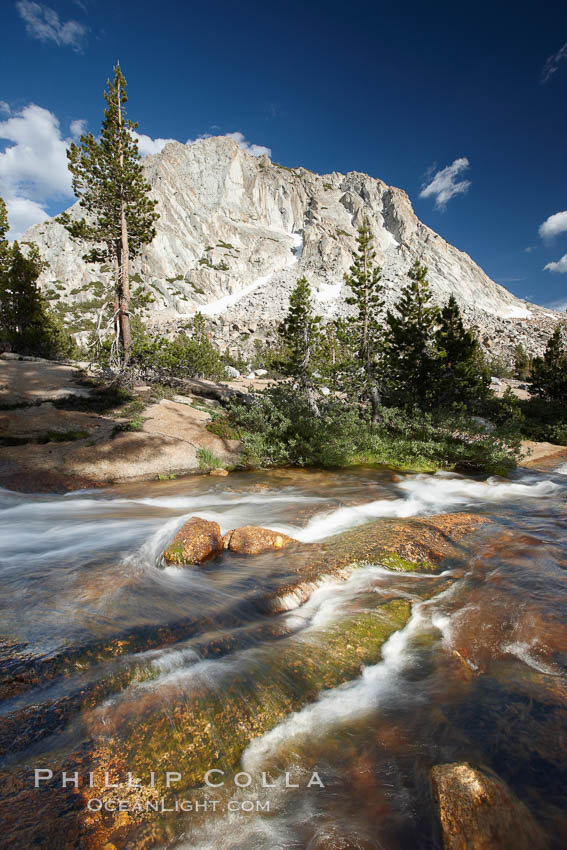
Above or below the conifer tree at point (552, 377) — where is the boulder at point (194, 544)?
below

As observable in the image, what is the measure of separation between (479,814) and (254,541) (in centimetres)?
392

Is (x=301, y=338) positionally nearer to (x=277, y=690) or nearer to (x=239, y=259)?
(x=277, y=690)

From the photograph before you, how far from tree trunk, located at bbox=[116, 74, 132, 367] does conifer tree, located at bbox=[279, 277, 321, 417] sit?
353 inches

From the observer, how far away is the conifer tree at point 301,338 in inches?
819

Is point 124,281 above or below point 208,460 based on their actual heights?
above

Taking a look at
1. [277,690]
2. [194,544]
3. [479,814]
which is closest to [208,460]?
[194,544]

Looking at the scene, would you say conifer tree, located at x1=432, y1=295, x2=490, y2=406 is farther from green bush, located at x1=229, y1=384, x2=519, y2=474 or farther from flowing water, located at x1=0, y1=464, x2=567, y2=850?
flowing water, located at x1=0, y1=464, x2=567, y2=850

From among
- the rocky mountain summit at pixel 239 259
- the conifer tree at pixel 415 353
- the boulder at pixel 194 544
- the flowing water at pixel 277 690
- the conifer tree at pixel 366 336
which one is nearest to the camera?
the flowing water at pixel 277 690

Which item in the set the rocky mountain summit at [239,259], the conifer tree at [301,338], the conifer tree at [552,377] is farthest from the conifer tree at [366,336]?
the rocky mountain summit at [239,259]

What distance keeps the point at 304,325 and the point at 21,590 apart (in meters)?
21.2

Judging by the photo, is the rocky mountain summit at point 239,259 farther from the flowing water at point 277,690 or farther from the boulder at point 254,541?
the flowing water at point 277,690

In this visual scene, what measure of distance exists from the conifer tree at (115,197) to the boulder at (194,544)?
13461 millimetres

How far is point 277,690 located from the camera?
2.58 metres

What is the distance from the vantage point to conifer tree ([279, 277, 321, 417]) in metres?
20.8
